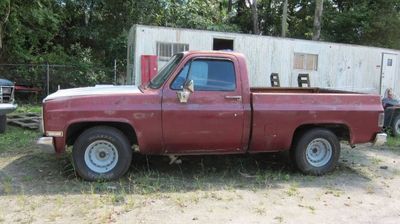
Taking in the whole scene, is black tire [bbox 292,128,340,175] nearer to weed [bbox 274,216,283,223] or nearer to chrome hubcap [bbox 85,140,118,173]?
weed [bbox 274,216,283,223]

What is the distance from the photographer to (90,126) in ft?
22.7

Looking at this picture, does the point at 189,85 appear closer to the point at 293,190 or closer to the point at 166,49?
the point at 293,190

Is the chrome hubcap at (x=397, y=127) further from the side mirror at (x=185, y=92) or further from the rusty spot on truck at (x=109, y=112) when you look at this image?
the rusty spot on truck at (x=109, y=112)

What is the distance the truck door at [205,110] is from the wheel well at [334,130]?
3.38 ft

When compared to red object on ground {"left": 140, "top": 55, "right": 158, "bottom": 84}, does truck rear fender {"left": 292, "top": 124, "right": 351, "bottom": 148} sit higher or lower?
lower

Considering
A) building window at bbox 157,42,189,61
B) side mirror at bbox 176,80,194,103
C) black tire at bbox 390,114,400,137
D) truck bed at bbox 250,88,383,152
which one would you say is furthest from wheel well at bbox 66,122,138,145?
building window at bbox 157,42,189,61

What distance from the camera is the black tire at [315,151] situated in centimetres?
759

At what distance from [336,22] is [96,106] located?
24019 millimetres

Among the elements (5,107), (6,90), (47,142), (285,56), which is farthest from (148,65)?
(47,142)

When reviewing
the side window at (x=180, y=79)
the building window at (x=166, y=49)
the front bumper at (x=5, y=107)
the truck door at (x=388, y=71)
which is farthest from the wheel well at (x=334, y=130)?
the truck door at (x=388, y=71)

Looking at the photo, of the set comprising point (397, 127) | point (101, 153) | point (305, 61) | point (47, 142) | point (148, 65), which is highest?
point (305, 61)

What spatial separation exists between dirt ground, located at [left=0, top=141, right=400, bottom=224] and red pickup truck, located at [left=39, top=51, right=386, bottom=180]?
0.44 metres

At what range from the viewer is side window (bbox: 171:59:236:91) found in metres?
7.04

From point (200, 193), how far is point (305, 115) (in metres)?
2.06
